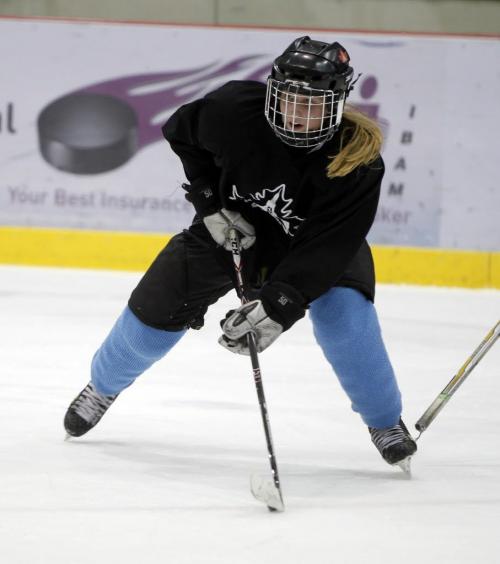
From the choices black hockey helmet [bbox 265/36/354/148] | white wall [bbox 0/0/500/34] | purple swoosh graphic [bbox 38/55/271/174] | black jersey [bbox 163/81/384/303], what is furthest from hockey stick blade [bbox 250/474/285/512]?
white wall [bbox 0/0/500/34]

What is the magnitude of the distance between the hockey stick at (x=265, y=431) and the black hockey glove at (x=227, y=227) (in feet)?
0.04

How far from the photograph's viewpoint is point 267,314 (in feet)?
7.74

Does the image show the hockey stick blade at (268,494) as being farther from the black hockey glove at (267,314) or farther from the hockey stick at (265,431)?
the black hockey glove at (267,314)

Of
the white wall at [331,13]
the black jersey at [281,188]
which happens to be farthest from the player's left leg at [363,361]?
the white wall at [331,13]

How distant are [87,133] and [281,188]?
3.39 m

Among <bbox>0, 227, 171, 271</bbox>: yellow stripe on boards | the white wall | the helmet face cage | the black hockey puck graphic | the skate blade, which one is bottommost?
<bbox>0, 227, 171, 271</bbox>: yellow stripe on boards

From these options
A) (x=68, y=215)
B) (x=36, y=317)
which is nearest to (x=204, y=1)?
(x=68, y=215)

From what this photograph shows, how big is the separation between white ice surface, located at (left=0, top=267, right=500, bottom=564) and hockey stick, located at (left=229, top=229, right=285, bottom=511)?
0.03 metres

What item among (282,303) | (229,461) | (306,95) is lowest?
(229,461)

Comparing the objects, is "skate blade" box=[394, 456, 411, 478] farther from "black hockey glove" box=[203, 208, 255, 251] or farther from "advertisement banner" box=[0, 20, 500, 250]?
"advertisement banner" box=[0, 20, 500, 250]

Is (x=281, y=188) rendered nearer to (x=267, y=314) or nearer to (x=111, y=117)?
(x=267, y=314)

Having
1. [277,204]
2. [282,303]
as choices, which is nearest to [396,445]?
[282,303]

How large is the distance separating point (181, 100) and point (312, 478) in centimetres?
336

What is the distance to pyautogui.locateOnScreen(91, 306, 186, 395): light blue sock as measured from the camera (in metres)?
2.69
